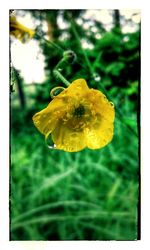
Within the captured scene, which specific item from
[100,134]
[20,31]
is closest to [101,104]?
[100,134]

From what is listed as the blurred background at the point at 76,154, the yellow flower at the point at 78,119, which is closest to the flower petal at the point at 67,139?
the yellow flower at the point at 78,119

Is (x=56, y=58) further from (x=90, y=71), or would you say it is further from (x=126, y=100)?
(x=126, y=100)

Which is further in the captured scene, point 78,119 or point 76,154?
point 76,154

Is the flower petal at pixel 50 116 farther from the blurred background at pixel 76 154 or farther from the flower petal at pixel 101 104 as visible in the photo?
the blurred background at pixel 76 154

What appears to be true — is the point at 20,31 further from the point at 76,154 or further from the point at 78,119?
the point at 76,154
